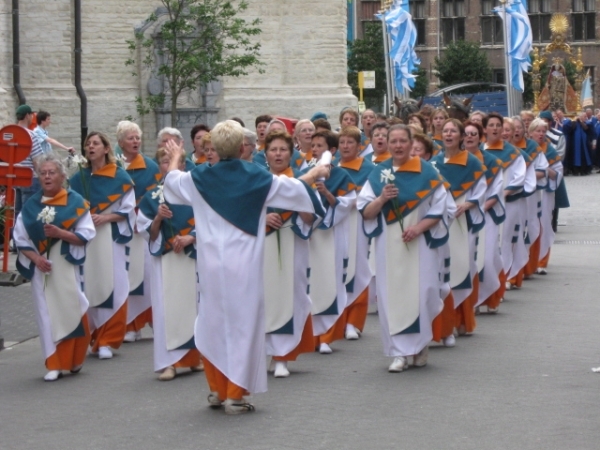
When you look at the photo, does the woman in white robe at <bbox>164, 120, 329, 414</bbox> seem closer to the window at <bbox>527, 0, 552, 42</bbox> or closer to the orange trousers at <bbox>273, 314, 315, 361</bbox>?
the orange trousers at <bbox>273, 314, 315, 361</bbox>

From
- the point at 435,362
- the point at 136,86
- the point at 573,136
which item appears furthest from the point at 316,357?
the point at 573,136

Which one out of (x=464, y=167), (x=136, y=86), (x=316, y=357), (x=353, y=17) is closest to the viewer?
(x=316, y=357)

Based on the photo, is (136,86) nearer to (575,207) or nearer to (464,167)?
(575,207)

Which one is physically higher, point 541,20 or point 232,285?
point 541,20

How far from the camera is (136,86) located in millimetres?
36469

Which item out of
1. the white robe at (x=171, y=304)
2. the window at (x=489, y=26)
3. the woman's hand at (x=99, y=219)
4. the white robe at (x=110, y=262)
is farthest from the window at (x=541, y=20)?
the white robe at (x=171, y=304)

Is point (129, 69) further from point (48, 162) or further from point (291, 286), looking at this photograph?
point (291, 286)

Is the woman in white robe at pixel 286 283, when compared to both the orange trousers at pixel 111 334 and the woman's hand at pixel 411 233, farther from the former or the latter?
the orange trousers at pixel 111 334

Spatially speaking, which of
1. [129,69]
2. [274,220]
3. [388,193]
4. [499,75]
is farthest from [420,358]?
[499,75]

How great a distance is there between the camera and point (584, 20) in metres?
79.1

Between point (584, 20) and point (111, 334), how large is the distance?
70909 millimetres

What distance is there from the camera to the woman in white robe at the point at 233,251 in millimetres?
Result: 8461

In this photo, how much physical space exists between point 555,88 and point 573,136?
13216mm

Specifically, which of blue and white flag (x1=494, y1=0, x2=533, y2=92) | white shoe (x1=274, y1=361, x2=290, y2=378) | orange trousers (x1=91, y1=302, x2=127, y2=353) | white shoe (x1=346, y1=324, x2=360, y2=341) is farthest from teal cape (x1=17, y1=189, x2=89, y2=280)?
blue and white flag (x1=494, y1=0, x2=533, y2=92)
